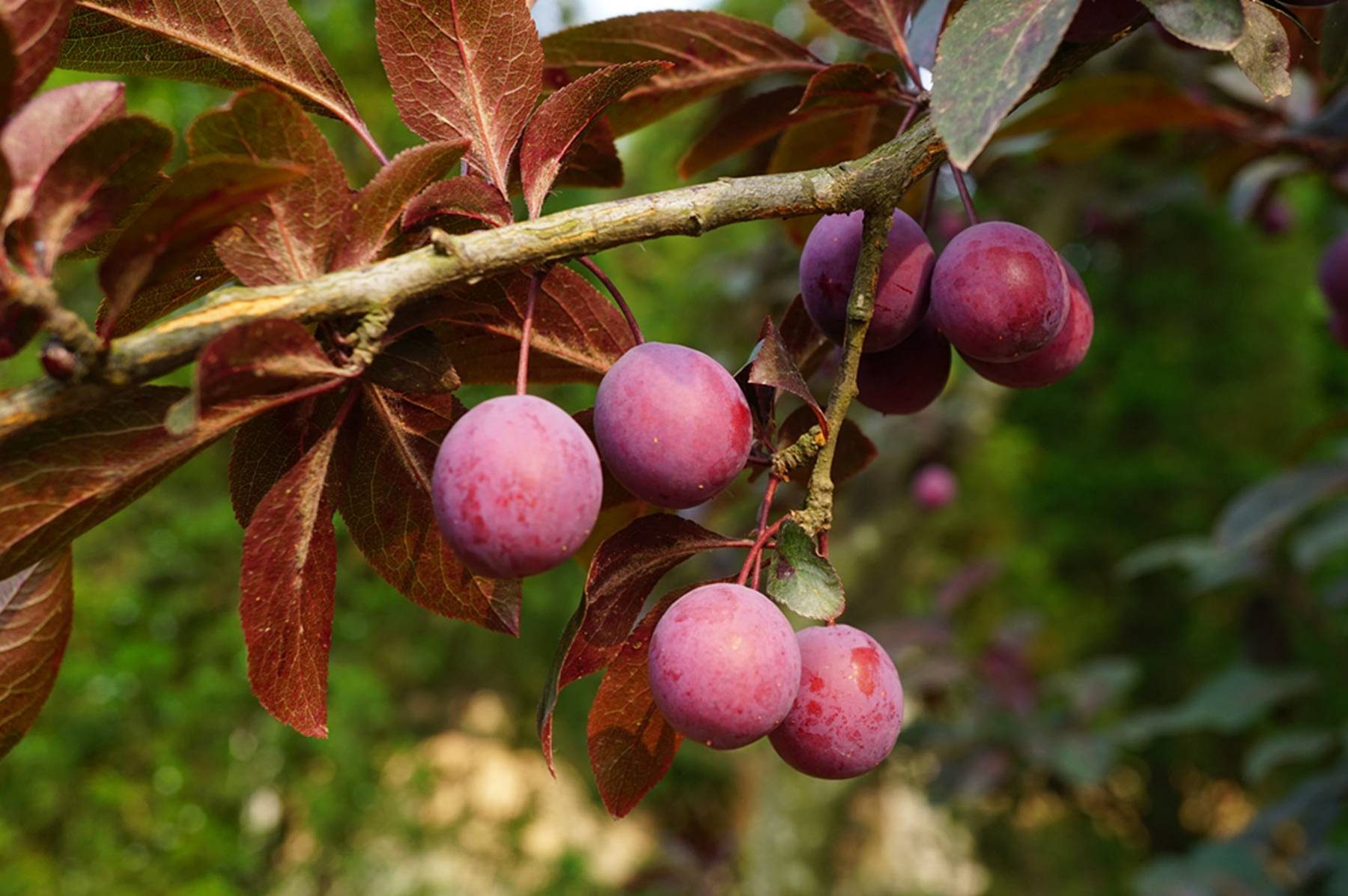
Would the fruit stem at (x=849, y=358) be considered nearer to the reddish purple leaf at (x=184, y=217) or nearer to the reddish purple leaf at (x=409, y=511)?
the reddish purple leaf at (x=409, y=511)

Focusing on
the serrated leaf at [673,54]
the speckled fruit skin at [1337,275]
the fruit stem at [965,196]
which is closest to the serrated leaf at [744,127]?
the serrated leaf at [673,54]

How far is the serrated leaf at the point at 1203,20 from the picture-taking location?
0.48 meters

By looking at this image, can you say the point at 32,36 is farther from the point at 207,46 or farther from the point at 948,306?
the point at 948,306

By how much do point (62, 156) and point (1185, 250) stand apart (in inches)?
298

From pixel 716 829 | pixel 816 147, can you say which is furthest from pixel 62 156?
pixel 716 829

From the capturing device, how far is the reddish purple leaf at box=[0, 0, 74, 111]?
43 centimetres

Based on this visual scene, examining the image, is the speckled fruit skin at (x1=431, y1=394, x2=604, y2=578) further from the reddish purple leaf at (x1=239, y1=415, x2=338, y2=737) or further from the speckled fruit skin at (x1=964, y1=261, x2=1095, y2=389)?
the speckled fruit skin at (x1=964, y1=261, x2=1095, y2=389)

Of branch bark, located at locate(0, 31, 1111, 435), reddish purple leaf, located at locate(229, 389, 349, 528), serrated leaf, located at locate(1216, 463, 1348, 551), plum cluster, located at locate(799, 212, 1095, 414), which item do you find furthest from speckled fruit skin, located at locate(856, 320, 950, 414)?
serrated leaf, located at locate(1216, 463, 1348, 551)

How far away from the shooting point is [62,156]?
0.44 meters

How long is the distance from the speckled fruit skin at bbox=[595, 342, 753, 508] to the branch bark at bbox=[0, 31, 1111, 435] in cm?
7

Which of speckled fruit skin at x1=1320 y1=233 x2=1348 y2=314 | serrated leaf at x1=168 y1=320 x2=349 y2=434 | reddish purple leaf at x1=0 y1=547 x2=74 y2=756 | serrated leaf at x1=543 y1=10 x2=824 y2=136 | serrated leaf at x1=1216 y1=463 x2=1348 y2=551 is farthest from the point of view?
serrated leaf at x1=1216 y1=463 x2=1348 y2=551

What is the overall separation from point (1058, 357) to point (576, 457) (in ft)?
1.20

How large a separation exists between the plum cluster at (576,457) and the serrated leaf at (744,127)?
375 mm

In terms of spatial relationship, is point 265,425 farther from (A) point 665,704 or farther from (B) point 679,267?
(B) point 679,267
